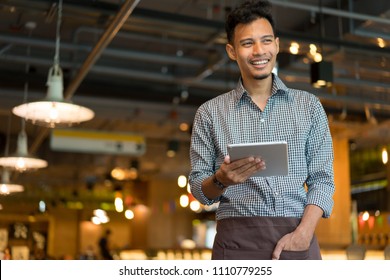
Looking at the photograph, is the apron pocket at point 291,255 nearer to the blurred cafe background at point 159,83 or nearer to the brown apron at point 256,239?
the brown apron at point 256,239

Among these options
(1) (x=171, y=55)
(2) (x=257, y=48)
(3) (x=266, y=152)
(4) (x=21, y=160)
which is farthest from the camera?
(1) (x=171, y=55)

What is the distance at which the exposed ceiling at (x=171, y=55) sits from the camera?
7105 mm

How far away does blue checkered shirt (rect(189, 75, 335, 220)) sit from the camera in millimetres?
1996

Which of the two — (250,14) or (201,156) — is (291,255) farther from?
(250,14)

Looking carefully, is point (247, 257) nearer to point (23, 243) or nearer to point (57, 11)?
point (57, 11)

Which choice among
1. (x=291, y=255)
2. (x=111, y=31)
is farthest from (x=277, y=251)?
(x=111, y=31)

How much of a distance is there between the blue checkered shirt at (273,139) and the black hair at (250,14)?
0.20 m

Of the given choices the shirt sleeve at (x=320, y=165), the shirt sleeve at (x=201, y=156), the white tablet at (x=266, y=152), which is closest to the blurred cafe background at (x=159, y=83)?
the shirt sleeve at (x=320, y=165)

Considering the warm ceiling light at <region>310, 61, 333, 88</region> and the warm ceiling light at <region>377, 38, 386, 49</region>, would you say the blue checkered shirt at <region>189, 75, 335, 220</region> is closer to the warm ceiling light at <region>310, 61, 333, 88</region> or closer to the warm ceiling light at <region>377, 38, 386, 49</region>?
the warm ceiling light at <region>310, 61, 333, 88</region>

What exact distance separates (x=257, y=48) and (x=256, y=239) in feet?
1.93

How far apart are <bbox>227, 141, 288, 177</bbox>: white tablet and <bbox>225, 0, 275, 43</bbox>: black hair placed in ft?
1.59

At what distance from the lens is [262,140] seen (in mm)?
2057

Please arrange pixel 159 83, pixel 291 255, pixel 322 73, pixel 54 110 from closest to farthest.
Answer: pixel 291 255, pixel 54 110, pixel 322 73, pixel 159 83

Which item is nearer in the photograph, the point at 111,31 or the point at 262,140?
the point at 262,140
